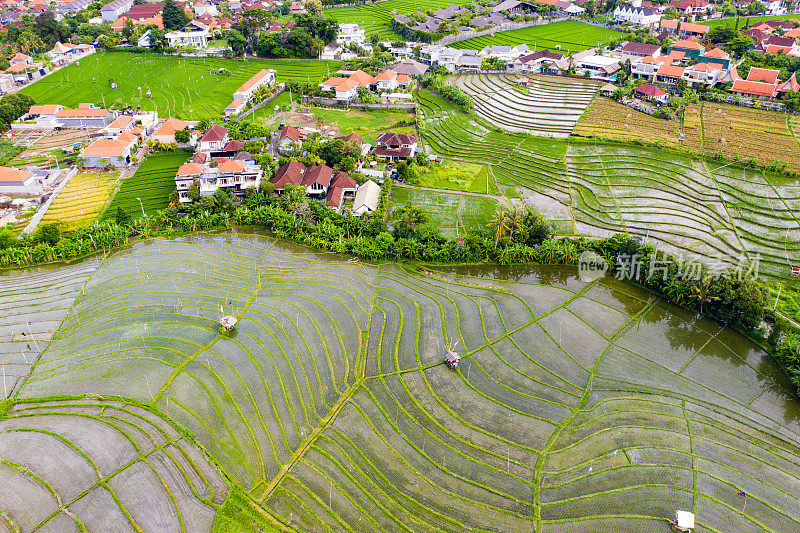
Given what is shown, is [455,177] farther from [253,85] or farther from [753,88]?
[753,88]

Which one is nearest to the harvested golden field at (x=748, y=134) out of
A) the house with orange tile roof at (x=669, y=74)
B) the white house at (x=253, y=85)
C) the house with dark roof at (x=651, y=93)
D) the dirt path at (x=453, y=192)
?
the house with dark roof at (x=651, y=93)

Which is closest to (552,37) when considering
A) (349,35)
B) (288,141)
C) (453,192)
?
(349,35)

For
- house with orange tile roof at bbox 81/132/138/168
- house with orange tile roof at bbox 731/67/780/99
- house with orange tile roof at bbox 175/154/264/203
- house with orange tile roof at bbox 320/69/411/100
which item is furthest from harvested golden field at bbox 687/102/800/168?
house with orange tile roof at bbox 81/132/138/168

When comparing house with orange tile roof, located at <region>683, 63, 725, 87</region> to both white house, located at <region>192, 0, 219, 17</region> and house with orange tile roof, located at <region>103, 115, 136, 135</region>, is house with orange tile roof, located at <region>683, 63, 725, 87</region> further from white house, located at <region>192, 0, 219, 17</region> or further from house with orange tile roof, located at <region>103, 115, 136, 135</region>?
white house, located at <region>192, 0, 219, 17</region>

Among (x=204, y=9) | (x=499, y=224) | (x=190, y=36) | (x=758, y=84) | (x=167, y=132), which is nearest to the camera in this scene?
(x=499, y=224)

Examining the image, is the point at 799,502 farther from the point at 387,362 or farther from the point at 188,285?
the point at 188,285

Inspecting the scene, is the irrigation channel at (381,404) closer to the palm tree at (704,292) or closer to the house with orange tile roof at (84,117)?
the palm tree at (704,292)
